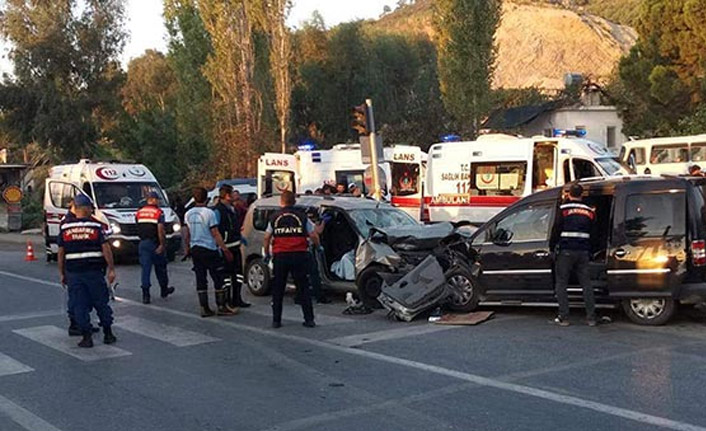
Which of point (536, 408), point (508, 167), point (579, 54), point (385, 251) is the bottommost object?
point (536, 408)

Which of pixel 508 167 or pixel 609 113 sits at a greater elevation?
pixel 609 113

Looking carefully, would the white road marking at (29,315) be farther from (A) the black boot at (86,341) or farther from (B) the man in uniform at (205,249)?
(A) the black boot at (86,341)

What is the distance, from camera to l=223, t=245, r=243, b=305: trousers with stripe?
11207 mm

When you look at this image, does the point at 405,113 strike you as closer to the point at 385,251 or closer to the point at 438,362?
the point at 385,251

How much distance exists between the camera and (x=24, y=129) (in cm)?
4128

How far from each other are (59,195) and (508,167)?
36.7 feet

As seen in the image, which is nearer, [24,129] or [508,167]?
[508,167]

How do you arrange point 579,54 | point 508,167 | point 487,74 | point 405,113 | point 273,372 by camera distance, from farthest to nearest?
point 579,54
point 405,113
point 487,74
point 508,167
point 273,372

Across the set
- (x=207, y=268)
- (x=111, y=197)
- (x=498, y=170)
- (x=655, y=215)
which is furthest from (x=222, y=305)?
(x=111, y=197)

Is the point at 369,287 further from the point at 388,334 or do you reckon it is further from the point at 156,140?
the point at 156,140

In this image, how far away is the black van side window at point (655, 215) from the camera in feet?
30.1

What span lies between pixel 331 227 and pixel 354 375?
16.3 ft

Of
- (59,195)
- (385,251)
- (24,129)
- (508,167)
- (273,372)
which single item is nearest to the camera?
(273,372)

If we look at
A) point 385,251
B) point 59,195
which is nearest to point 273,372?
point 385,251
